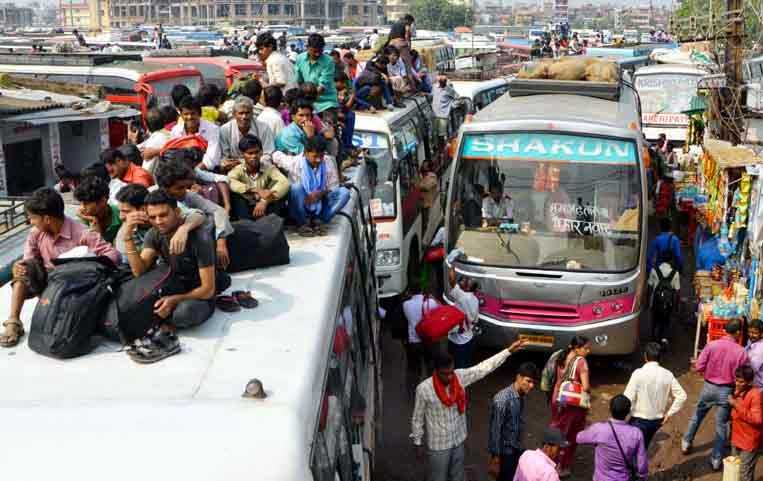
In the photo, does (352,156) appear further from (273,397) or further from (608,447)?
(273,397)

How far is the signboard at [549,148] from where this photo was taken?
932cm

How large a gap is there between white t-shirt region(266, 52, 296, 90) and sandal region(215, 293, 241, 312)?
5.80 m

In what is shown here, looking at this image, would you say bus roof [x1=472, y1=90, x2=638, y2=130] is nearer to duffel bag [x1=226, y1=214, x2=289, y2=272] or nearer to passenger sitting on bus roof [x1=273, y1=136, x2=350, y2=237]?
passenger sitting on bus roof [x1=273, y1=136, x2=350, y2=237]

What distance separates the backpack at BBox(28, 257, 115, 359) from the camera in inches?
137

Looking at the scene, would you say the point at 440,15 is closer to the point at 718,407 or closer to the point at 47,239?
the point at 718,407

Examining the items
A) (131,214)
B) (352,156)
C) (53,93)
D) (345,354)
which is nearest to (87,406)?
(131,214)

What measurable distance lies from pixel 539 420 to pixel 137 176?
467 cm

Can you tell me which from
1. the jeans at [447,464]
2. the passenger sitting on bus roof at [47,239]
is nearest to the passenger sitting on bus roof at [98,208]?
the passenger sitting on bus roof at [47,239]

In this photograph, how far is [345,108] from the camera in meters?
9.72

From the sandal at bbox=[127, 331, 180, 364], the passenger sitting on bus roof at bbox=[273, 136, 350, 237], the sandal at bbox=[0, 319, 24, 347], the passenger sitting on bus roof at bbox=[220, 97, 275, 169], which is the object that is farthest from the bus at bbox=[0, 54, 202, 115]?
the sandal at bbox=[127, 331, 180, 364]

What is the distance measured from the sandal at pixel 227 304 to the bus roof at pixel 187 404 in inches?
1.7

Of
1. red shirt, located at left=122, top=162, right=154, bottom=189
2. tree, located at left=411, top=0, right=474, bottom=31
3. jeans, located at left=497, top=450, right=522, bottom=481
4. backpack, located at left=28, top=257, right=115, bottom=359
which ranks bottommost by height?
jeans, located at left=497, top=450, right=522, bottom=481

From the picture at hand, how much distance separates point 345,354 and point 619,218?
519 centimetres

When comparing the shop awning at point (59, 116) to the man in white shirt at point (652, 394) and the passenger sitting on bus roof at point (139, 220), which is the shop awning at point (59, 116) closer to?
the man in white shirt at point (652, 394)
